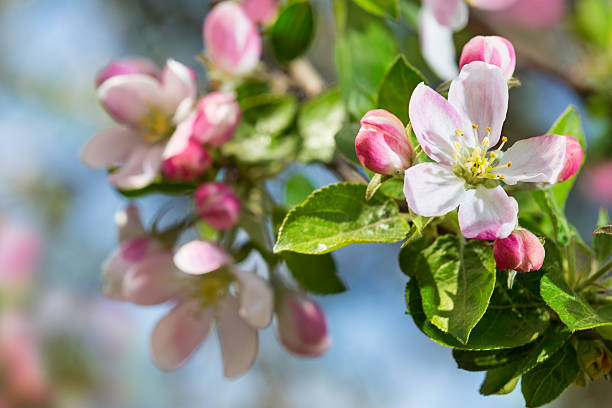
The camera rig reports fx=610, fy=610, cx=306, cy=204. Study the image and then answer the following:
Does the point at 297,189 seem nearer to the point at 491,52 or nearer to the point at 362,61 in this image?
the point at 362,61

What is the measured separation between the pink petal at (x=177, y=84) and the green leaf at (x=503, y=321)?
335 mm

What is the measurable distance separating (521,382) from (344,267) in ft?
4.55

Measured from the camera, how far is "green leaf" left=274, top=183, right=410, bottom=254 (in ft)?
1.38

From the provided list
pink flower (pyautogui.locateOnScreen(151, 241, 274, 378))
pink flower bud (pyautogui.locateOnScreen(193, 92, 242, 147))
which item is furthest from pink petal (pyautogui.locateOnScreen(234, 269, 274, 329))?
pink flower bud (pyautogui.locateOnScreen(193, 92, 242, 147))

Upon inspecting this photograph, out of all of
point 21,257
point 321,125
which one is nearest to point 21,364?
point 21,257

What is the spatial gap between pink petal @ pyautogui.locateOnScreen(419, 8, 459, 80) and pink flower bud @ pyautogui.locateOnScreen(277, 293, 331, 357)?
0.32m

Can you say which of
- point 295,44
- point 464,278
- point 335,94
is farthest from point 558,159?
point 295,44

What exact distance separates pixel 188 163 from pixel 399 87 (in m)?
0.24

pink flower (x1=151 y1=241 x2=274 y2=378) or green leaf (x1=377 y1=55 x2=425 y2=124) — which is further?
pink flower (x1=151 y1=241 x2=274 y2=378)

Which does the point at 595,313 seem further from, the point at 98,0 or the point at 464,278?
the point at 98,0

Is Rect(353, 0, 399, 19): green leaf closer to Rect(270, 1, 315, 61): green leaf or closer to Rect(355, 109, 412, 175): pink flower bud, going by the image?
Rect(270, 1, 315, 61): green leaf

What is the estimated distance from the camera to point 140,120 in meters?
0.67

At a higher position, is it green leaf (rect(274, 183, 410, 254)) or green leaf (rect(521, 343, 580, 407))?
green leaf (rect(274, 183, 410, 254))

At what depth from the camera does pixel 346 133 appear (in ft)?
1.80
